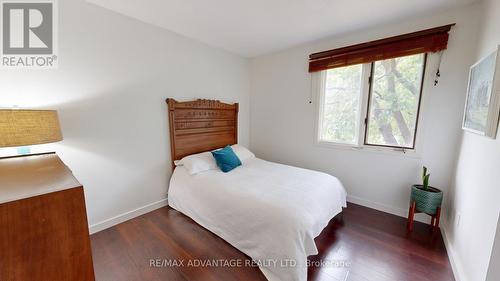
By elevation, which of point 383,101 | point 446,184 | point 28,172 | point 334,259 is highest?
point 383,101

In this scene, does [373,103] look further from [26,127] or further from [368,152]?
[26,127]

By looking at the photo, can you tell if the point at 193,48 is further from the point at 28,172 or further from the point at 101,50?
the point at 28,172

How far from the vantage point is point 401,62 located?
2.37m

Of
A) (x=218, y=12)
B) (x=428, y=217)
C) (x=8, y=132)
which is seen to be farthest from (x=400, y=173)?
(x=8, y=132)

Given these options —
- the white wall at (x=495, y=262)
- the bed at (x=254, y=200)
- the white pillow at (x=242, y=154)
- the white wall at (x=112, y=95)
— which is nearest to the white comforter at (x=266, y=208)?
the bed at (x=254, y=200)

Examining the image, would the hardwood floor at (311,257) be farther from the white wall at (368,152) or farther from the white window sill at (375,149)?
the white window sill at (375,149)

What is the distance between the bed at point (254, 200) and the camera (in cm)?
154

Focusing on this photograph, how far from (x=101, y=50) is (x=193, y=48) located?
1.17 m

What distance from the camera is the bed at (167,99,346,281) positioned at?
60.5 inches

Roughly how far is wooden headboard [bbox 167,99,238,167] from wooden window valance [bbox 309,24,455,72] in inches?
63.1

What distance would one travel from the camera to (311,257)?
1.81 m

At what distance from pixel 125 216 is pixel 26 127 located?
4.70 feet

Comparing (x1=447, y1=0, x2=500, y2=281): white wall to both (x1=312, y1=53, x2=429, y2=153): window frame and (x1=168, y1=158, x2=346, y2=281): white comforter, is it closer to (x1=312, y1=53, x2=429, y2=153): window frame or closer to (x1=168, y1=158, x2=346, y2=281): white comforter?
(x1=312, y1=53, x2=429, y2=153): window frame

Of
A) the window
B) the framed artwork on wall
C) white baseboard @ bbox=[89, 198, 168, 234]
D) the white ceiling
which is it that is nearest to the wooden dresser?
white baseboard @ bbox=[89, 198, 168, 234]
